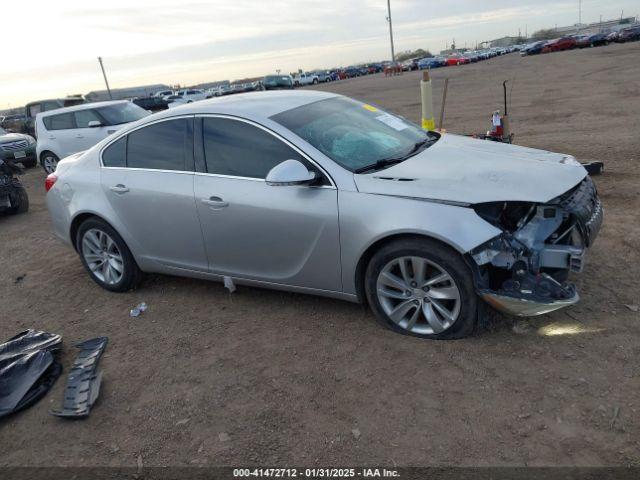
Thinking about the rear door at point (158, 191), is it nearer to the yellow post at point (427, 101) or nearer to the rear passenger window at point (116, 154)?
the rear passenger window at point (116, 154)

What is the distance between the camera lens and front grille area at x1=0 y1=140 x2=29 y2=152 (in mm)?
14041

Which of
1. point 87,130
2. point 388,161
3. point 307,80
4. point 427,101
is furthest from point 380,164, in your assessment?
point 307,80

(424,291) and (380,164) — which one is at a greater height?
(380,164)

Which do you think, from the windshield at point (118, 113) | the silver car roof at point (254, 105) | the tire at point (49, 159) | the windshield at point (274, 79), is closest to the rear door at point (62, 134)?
the tire at point (49, 159)

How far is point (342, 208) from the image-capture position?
11.6 feet

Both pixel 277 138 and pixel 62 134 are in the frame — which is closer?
pixel 277 138

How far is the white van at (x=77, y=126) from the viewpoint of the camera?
11.7 m

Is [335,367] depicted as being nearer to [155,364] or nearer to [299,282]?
[299,282]

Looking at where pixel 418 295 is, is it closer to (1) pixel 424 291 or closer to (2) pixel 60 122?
(1) pixel 424 291

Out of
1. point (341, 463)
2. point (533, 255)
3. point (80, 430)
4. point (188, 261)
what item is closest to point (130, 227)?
point (188, 261)

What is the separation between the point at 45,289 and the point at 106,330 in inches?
59.6

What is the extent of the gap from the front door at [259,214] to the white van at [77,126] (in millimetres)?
8431

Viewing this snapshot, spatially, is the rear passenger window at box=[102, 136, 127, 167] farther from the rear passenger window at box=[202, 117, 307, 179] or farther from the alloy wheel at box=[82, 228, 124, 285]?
the rear passenger window at box=[202, 117, 307, 179]

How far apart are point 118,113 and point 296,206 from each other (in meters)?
9.65
